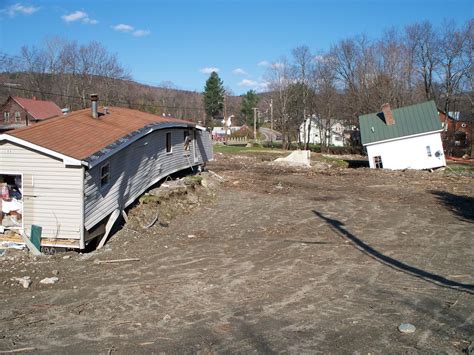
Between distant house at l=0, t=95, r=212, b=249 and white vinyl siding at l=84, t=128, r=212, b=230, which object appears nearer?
distant house at l=0, t=95, r=212, b=249

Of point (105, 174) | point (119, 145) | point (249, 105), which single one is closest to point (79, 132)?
point (119, 145)

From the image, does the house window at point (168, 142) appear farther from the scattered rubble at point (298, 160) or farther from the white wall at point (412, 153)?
the white wall at point (412, 153)

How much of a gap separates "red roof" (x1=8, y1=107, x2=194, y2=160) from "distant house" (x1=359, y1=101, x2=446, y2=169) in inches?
995

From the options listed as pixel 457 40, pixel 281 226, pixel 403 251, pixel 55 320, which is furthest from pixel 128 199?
pixel 457 40

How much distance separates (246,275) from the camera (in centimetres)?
1069

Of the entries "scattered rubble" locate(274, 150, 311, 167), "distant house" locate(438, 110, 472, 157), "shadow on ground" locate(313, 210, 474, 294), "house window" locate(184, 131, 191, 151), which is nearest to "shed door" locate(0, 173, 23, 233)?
"shadow on ground" locate(313, 210, 474, 294)

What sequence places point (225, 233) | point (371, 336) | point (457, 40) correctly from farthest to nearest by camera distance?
point (457, 40)
point (225, 233)
point (371, 336)

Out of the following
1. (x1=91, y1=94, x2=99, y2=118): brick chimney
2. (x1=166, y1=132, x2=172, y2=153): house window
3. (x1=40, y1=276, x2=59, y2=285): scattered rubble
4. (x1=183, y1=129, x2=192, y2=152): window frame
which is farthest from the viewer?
(x1=183, y1=129, x2=192, y2=152): window frame

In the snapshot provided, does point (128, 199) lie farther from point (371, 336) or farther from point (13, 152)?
point (371, 336)

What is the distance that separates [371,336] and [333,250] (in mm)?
6518

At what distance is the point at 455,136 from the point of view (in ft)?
202

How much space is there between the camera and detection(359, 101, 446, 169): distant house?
36938 mm

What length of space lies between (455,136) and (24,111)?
5771 cm

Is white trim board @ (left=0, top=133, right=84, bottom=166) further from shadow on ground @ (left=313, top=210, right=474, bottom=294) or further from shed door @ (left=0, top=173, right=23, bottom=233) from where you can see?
shadow on ground @ (left=313, top=210, right=474, bottom=294)
